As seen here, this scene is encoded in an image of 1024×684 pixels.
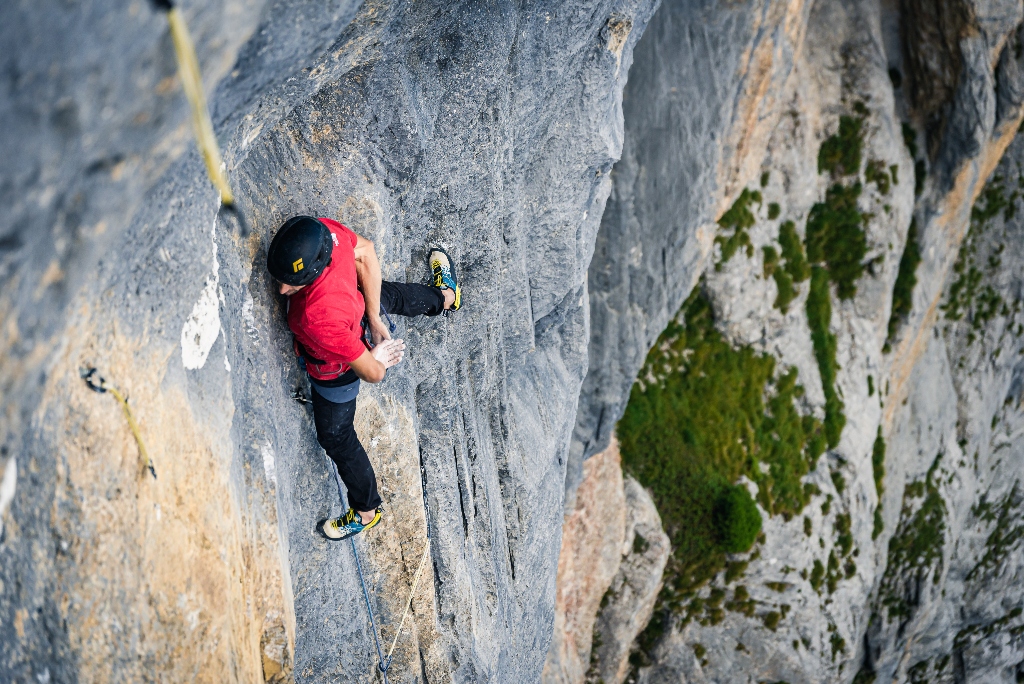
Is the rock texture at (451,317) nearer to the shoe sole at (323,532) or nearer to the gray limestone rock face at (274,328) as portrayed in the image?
the gray limestone rock face at (274,328)

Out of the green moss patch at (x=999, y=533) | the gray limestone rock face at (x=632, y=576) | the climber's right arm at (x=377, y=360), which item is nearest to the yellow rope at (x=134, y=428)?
the climber's right arm at (x=377, y=360)

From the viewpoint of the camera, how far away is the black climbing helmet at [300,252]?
219 inches

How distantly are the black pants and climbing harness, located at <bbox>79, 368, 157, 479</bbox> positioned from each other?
7.12 feet

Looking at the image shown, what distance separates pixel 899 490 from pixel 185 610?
26398 millimetres

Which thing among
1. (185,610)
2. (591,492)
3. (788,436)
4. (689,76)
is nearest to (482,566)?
(185,610)

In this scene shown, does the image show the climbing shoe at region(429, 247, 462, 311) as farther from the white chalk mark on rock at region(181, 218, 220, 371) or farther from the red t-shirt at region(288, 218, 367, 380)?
the white chalk mark on rock at region(181, 218, 220, 371)

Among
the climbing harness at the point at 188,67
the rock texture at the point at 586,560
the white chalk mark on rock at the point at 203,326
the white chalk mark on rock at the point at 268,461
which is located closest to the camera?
the climbing harness at the point at 188,67

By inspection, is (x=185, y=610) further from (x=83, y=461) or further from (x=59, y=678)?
(x=83, y=461)

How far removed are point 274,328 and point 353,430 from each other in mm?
1320

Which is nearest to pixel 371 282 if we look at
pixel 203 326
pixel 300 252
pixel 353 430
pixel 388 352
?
pixel 388 352

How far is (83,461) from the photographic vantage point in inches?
160

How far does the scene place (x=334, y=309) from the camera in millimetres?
5941

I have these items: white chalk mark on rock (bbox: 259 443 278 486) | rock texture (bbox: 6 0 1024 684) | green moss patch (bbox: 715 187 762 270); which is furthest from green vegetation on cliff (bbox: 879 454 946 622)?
white chalk mark on rock (bbox: 259 443 278 486)

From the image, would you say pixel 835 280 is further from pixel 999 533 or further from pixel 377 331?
pixel 377 331
